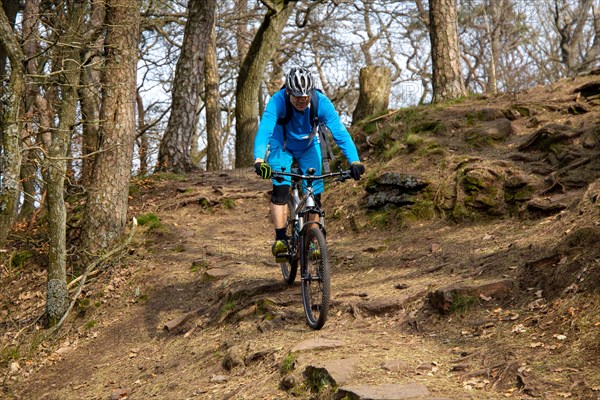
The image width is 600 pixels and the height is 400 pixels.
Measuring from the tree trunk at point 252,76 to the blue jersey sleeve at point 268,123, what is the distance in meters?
9.11

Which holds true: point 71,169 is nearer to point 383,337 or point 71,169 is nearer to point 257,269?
point 257,269

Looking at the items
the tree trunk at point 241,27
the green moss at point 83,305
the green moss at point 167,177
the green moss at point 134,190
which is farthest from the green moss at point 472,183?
the tree trunk at point 241,27

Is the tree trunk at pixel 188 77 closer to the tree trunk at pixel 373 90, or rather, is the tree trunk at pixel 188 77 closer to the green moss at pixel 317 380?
the tree trunk at pixel 373 90

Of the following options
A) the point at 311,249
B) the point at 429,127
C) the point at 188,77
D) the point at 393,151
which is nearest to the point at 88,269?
the point at 311,249

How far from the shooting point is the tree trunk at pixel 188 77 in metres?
13.8

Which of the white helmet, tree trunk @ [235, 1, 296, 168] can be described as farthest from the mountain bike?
tree trunk @ [235, 1, 296, 168]

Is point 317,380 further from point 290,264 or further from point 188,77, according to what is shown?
point 188,77

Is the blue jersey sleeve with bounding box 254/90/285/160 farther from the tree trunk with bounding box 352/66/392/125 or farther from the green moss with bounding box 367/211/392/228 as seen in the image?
the tree trunk with bounding box 352/66/392/125

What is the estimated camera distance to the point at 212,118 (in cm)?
1748

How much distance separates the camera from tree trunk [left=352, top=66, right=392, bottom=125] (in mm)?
13469

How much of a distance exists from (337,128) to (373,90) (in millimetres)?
7086

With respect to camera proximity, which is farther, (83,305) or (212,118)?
(212,118)

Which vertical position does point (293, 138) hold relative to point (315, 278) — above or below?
above

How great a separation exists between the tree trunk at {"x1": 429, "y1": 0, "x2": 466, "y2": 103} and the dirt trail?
385 cm
